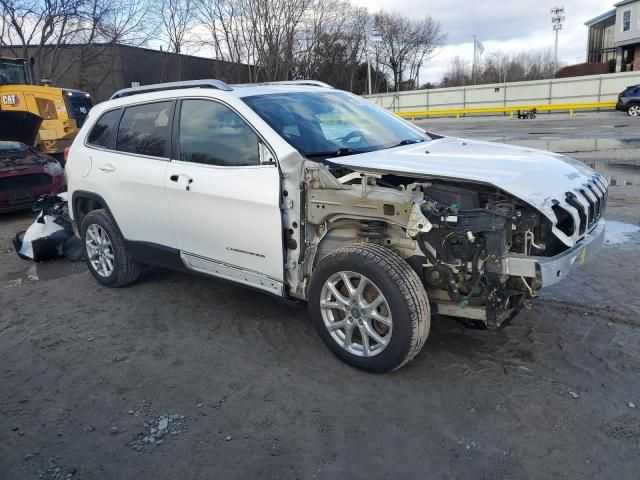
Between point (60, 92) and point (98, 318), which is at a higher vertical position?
point (60, 92)

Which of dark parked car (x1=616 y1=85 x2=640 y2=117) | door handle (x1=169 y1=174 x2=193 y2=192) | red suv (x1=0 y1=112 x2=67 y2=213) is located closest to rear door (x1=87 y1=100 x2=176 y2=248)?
door handle (x1=169 y1=174 x2=193 y2=192)

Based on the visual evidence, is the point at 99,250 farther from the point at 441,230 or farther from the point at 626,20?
the point at 626,20

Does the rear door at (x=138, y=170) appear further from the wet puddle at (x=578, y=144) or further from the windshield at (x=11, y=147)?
the wet puddle at (x=578, y=144)

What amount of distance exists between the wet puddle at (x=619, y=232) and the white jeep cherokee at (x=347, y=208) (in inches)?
102

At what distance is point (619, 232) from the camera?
6609mm

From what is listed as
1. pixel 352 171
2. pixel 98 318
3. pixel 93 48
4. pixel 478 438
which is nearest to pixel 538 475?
pixel 478 438

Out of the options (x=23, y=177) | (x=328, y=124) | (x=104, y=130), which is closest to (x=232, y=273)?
(x=328, y=124)

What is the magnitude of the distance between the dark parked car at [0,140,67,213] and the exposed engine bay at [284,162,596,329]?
7.55m

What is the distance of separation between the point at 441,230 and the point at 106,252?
3746mm

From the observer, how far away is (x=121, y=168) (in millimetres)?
5020

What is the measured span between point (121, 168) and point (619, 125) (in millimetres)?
23155

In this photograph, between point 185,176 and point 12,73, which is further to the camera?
point 12,73

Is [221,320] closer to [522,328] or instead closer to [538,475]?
[522,328]

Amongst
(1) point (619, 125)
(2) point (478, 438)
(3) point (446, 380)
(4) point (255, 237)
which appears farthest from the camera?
(1) point (619, 125)
